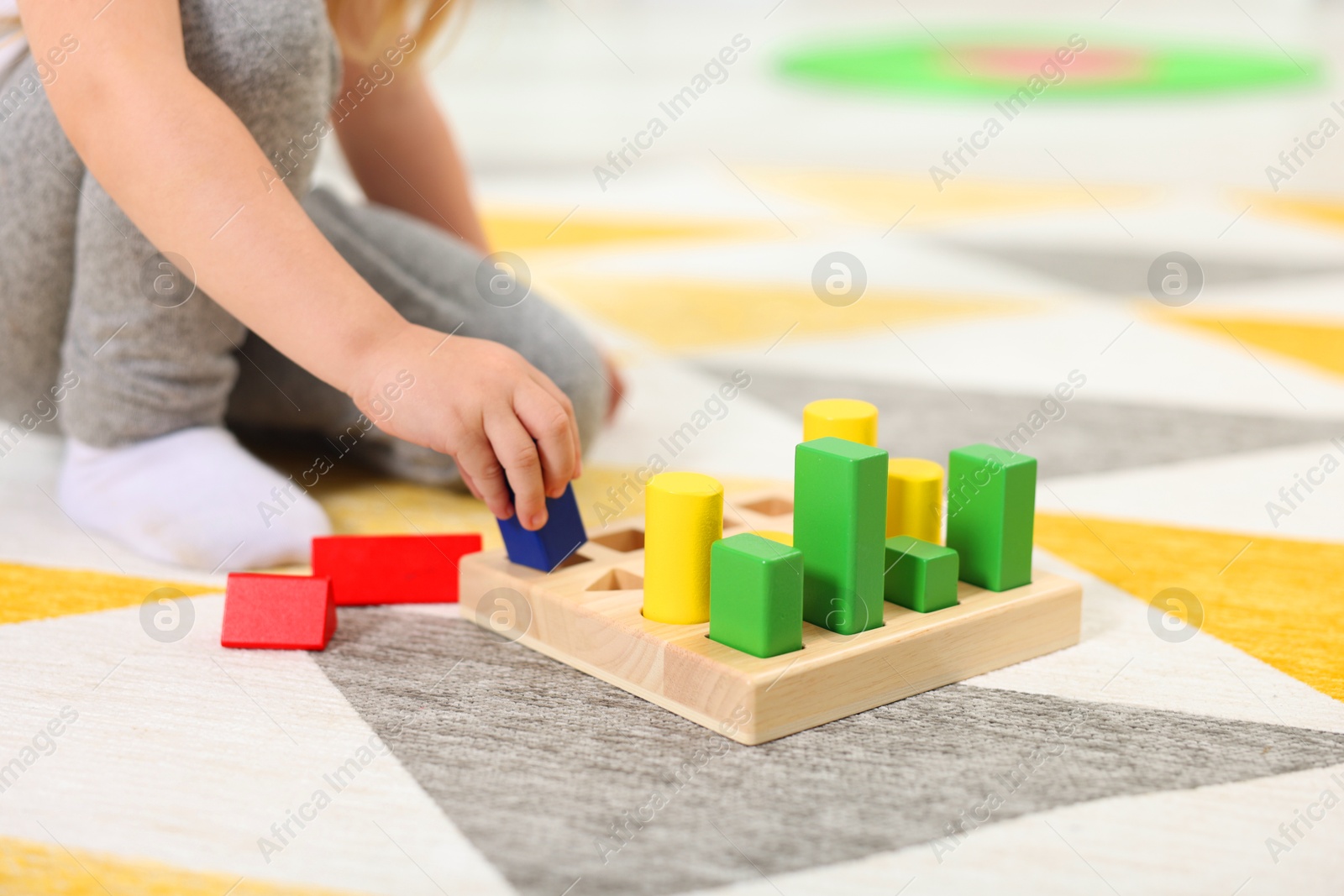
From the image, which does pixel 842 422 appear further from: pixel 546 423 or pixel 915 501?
pixel 546 423

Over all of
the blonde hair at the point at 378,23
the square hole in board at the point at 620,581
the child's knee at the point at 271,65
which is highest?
the blonde hair at the point at 378,23

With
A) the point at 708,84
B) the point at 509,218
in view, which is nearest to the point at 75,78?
the point at 509,218

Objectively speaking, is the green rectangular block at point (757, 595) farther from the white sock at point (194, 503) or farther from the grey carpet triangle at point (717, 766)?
the white sock at point (194, 503)

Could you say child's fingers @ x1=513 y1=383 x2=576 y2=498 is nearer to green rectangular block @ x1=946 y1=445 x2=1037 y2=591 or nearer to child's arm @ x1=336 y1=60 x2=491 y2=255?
green rectangular block @ x1=946 y1=445 x2=1037 y2=591

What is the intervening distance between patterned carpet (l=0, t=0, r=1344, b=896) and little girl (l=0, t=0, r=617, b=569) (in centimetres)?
6

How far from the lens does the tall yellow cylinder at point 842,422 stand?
0.69 metres

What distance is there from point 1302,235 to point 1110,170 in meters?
0.52

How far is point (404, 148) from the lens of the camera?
1085 mm

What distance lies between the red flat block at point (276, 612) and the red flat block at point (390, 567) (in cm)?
4

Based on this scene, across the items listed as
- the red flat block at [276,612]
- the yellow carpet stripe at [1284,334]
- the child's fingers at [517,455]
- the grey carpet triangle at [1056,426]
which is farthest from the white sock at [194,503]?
the yellow carpet stripe at [1284,334]

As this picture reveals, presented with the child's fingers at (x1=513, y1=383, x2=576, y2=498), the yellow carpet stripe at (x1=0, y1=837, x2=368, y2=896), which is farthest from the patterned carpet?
the child's fingers at (x1=513, y1=383, x2=576, y2=498)

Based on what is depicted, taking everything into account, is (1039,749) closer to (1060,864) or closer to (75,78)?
(1060,864)

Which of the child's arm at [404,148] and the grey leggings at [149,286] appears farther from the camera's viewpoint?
the child's arm at [404,148]

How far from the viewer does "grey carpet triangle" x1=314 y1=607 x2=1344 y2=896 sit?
50cm
